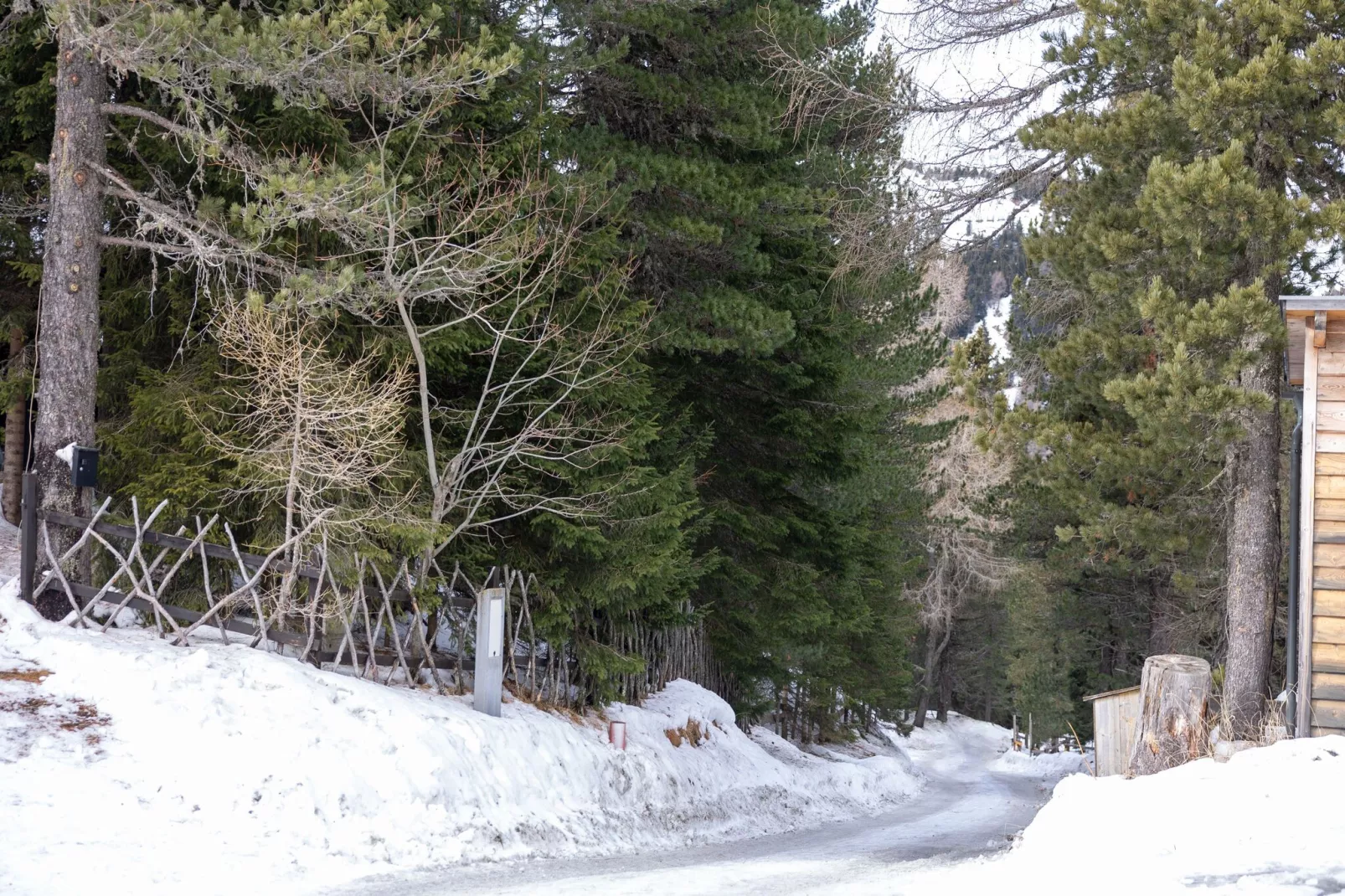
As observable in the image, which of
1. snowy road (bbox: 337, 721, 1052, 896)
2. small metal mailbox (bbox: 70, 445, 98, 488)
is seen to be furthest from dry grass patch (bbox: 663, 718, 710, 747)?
small metal mailbox (bbox: 70, 445, 98, 488)

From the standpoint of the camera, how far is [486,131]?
40.5ft

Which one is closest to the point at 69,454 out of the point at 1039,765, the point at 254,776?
the point at 254,776

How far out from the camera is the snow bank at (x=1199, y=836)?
5.77m

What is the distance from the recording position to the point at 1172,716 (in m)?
8.86

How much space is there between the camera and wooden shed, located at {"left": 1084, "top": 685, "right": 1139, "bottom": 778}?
41.4 ft

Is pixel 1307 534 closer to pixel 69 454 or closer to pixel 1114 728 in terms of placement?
pixel 1114 728

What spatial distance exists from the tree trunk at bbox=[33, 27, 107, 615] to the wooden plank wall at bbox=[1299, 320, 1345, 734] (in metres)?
10.7

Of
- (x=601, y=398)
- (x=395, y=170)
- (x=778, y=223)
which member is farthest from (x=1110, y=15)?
(x=395, y=170)

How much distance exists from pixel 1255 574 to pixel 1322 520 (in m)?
2.60

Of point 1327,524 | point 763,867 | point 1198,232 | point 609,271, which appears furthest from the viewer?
point 609,271

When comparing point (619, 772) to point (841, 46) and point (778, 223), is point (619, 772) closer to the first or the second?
point (778, 223)

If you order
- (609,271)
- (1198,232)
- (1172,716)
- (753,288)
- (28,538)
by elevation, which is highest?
(753,288)

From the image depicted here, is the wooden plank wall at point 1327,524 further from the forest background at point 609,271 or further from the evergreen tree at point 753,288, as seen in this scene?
the evergreen tree at point 753,288

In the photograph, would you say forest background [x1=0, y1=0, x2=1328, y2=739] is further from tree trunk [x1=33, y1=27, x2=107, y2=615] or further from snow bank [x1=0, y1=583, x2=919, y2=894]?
snow bank [x1=0, y1=583, x2=919, y2=894]
